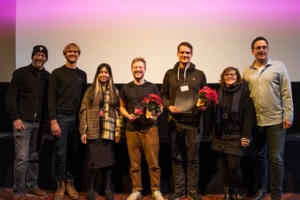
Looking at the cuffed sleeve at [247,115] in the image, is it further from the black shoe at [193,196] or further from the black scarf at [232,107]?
the black shoe at [193,196]

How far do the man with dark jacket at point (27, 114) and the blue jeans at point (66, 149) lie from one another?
1.09 ft

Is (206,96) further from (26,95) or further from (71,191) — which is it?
(26,95)

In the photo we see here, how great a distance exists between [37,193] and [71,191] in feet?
1.59

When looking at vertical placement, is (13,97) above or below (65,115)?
above

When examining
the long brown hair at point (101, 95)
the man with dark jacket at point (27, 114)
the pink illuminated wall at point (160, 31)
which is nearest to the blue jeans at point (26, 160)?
the man with dark jacket at point (27, 114)

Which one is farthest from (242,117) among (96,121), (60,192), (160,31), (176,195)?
(60,192)

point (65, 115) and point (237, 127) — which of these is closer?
point (237, 127)

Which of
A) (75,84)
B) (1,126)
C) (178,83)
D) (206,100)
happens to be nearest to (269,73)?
(206,100)

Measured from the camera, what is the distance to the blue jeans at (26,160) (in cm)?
265

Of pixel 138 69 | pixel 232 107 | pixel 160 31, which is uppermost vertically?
pixel 160 31

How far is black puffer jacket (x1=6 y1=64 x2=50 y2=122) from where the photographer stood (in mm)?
2686

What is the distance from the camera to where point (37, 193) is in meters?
2.88

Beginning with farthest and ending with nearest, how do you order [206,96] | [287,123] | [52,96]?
[52,96]
[287,123]
[206,96]

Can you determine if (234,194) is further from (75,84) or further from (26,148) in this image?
(26,148)
